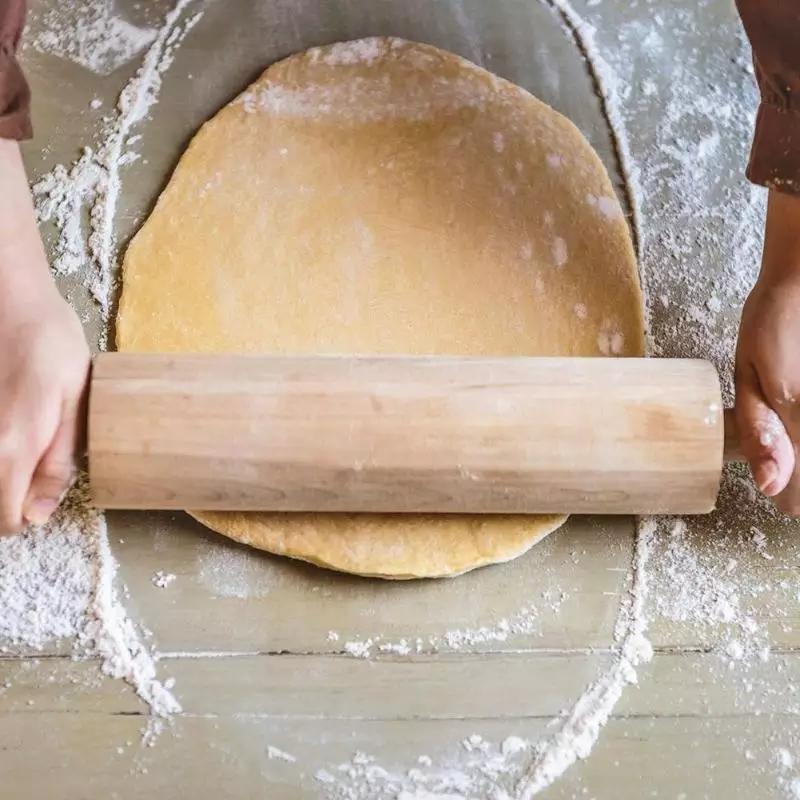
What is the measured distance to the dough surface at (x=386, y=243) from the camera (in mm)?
1200

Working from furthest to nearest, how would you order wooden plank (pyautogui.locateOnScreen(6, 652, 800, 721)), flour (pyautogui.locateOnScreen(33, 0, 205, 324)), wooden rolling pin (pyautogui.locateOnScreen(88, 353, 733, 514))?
flour (pyautogui.locateOnScreen(33, 0, 205, 324)), wooden plank (pyautogui.locateOnScreen(6, 652, 800, 721)), wooden rolling pin (pyautogui.locateOnScreen(88, 353, 733, 514))

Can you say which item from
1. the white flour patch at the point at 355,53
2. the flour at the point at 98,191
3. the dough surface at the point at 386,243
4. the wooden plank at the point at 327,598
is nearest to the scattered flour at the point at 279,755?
the wooden plank at the point at 327,598

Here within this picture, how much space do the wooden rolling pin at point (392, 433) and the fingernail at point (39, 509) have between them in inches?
2.6

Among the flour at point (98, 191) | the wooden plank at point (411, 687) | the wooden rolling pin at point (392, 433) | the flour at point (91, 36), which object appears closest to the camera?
the wooden rolling pin at point (392, 433)

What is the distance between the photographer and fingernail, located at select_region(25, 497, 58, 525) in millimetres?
1095

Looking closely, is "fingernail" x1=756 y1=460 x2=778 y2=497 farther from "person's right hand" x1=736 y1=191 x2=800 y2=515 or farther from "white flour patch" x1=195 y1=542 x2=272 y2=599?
"white flour patch" x1=195 y1=542 x2=272 y2=599

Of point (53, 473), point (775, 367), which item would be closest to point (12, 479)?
point (53, 473)

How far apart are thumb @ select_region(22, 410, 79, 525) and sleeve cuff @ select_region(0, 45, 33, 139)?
1.33 feet

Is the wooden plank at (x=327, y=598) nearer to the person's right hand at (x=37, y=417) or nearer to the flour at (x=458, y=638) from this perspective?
the flour at (x=458, y=638)

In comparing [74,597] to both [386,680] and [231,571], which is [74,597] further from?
[386,680]

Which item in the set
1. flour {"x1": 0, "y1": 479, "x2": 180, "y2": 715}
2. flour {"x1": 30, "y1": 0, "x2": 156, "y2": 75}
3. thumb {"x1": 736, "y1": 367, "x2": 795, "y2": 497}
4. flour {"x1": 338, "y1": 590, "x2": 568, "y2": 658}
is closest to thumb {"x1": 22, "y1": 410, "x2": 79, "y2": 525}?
flour {"x1": 0, "y1": 479, "x2": 180, "y2": 715}

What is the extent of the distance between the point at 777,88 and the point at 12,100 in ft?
3.15

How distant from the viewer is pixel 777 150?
111 cm

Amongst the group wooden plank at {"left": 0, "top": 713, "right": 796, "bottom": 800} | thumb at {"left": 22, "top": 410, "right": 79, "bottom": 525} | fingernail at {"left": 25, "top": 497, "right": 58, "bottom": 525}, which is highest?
thumb at {"left": 22, "top": 410, "right": 79, "bottom": 525}
